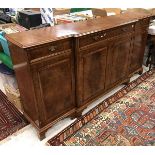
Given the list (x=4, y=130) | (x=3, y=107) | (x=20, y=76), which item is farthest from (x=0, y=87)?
(x=20, y=76)

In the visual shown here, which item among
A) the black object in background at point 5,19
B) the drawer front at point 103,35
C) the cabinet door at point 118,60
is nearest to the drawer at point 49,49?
the drawer front at point 103,35

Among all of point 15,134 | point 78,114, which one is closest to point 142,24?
point 78,114

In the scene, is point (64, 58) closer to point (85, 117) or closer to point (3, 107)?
point (85, 117)

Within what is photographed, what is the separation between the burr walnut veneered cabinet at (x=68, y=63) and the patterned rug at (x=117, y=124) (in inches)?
5.8

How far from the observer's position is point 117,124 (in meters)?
1.86

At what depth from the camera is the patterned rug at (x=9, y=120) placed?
5.90 ft

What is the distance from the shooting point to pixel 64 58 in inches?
61.7

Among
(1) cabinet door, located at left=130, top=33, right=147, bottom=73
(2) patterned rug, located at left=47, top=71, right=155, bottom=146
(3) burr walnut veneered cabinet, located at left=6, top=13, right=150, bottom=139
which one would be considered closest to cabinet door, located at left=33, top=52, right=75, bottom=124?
(3) burr walnut veneered cabinet, located at left=6, top=13, right=150, bottom=139

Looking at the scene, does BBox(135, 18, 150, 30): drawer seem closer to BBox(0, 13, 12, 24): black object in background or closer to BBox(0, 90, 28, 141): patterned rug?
BBox(0, 90, 28, 141): patterned rug

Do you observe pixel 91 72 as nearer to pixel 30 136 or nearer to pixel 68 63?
pixel 68 63

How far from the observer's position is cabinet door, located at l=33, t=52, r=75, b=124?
4.80ft

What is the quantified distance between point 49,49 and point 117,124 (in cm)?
107
